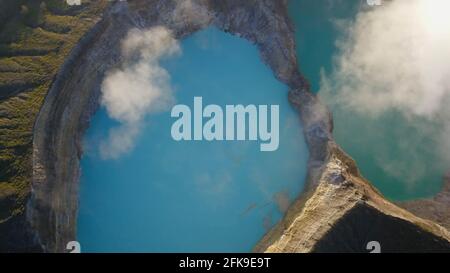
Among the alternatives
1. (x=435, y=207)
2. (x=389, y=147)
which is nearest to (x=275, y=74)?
(x=389, y=147)

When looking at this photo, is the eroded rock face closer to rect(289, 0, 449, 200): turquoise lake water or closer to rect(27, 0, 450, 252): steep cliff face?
rect(289, 0, 449, 200): turquoise lake water

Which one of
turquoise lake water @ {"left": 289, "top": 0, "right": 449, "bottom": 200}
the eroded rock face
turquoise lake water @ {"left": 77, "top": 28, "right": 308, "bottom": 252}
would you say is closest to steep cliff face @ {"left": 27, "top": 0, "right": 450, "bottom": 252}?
turquoise lake water @ {"left": 77, "top": 28, "right": 308, "bottom": 252}

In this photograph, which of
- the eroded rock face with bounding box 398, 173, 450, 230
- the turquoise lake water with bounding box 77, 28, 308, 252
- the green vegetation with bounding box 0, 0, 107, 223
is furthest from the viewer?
the eroded rock face with bounding box 398, 173, 450, 230

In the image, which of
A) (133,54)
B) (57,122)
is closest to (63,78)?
(57,122)

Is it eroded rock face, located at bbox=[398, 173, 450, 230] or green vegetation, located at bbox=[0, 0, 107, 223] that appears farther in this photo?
eroded rock face, located at bbox=[398, 173, 450, 230]

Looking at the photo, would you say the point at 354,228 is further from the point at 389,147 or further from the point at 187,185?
the point at 187,185

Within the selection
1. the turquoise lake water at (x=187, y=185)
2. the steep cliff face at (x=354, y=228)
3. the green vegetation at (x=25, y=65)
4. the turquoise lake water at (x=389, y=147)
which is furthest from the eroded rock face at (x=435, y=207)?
the green vegetation at (x=25, y=65)

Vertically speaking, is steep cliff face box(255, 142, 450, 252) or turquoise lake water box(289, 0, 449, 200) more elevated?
turquoise lake water box(289, 0, 449, 200)
